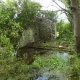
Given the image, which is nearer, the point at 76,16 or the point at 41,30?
the point at 76,16

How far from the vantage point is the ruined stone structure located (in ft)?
38.8

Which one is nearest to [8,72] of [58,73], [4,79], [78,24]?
[4,79]

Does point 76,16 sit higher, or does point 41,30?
point 76,16

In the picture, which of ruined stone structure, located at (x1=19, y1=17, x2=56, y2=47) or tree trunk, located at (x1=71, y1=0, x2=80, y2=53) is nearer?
tree trunk, located at (x1=71, y1=0, x2=80, y2=53)

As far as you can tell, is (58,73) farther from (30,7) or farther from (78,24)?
(30,7)

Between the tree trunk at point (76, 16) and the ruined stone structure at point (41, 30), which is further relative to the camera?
the ruined stone structure at point (41, 30)

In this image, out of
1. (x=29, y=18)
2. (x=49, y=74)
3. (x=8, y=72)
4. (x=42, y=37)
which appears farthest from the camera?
(x=42, y=37)

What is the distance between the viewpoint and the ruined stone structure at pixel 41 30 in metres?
11.8

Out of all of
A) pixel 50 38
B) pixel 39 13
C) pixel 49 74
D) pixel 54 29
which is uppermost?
pixel 39 13

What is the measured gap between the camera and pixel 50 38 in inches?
545

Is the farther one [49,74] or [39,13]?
[39,13]

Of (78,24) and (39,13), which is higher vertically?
(39,13)

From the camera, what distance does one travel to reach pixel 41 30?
1350 cm

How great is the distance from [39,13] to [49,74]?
8.37m
